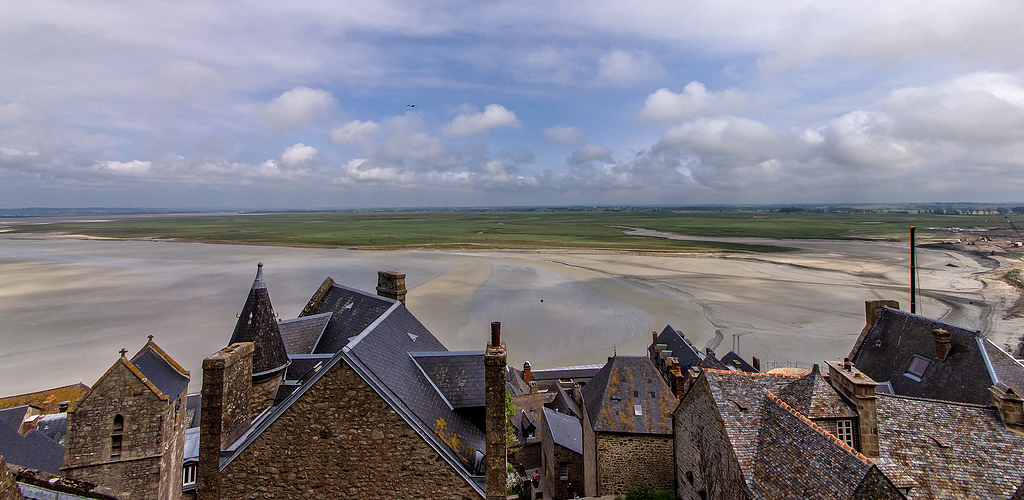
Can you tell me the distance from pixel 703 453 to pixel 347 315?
11.2 metres

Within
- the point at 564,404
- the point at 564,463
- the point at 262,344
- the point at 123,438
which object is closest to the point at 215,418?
the point at 262,344

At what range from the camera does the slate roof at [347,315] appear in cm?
1307

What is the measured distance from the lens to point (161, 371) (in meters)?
12.1

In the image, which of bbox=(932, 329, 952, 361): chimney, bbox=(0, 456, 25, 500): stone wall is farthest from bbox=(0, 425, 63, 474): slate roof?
bbox=(932, 329, 952, 361): chimney

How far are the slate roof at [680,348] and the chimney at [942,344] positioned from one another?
1200cm

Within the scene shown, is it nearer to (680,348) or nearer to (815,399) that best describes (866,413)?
(815,399)

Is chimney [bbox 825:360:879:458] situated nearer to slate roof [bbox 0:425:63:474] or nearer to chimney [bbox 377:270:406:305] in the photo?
chimney [bbox 377:270:406:305]

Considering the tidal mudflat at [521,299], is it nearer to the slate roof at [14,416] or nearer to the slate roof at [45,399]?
the slate roof at [45,399]

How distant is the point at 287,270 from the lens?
65.1m

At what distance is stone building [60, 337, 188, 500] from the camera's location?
34.2 feet

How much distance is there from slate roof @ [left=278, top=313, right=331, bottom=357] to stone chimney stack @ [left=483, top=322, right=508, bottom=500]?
7.15 meters

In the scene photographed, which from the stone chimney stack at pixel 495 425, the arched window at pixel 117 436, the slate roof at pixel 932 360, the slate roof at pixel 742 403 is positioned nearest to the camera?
the stone chimney stack at pixel 495 425

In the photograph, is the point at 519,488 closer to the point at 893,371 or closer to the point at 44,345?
the point at 893,371

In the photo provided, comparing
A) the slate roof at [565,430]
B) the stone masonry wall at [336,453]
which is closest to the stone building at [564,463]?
the slate roof at [565,430]
